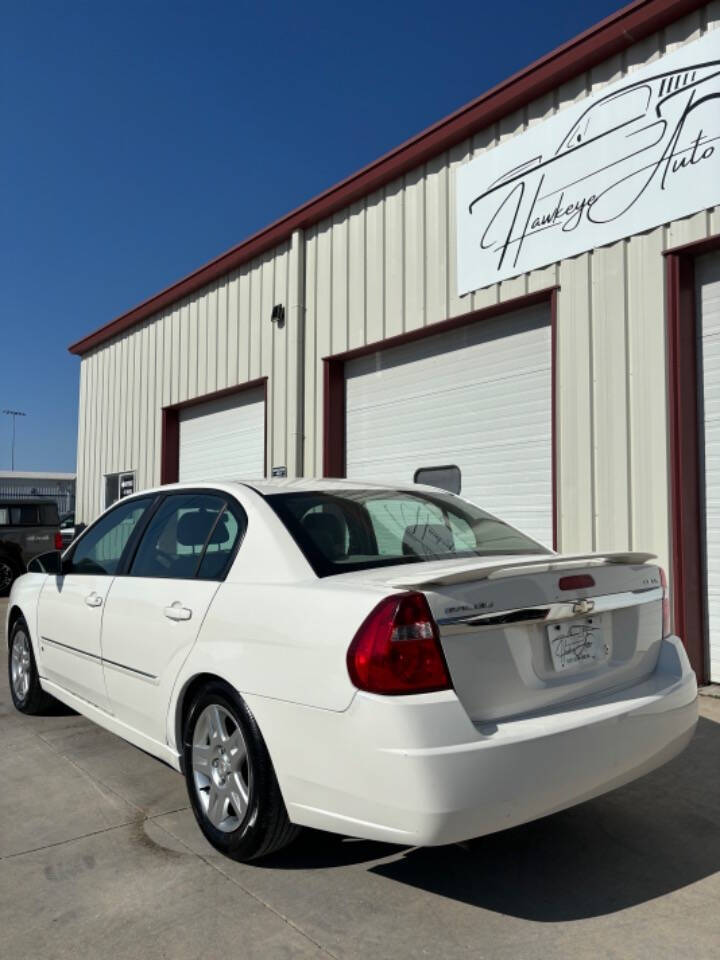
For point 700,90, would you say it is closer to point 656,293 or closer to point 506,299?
point 656,293

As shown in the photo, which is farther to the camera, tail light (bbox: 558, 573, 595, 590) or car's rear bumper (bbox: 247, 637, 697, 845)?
tail light (bbox: 558, 573, 595, 590)

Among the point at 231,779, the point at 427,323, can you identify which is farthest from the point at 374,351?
the point at 231,779

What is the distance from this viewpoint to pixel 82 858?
125 inches

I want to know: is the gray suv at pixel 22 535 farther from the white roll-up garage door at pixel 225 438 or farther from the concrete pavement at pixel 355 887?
the concrete pavement at pixel 355 887

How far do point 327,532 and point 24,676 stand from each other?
9.85 ft

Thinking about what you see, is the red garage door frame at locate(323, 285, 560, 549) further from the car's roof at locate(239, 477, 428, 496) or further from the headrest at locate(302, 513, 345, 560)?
the headrest at locate(302, 513, 345, 560)

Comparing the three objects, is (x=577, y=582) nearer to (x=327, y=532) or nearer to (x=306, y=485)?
(x=327, y=532)

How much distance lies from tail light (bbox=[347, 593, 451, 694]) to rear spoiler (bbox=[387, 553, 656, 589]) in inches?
3.4

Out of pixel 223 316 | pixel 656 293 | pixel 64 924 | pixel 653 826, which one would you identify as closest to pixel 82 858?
pixel 64 924

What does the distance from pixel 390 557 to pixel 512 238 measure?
522cm

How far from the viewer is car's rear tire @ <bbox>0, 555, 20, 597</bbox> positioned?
1322 centimetres

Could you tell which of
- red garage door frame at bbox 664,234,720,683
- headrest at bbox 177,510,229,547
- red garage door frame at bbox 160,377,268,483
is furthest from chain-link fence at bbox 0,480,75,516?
headrest at bbox 177,510,229,547

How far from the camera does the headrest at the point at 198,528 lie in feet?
11.8

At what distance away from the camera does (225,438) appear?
481 inches
